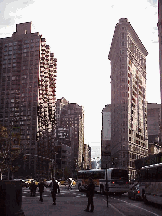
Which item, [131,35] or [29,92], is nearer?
[29,92]

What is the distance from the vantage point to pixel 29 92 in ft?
412

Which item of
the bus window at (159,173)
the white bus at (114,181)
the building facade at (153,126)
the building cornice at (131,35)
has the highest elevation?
the building cornice at (131,35)

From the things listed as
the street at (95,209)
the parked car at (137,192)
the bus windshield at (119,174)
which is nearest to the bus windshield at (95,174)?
the bus windshield at (119,174)

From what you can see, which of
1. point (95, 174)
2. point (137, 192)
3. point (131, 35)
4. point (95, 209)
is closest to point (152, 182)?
point (95, 209)

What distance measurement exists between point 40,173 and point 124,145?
32317 millimetres

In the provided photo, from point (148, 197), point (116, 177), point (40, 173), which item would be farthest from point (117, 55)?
point (148, 197)

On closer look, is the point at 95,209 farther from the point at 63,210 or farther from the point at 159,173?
the point at 159,173

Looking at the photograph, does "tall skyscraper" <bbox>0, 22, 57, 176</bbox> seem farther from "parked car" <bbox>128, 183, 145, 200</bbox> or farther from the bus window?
the bus window

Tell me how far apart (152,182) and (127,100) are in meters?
101

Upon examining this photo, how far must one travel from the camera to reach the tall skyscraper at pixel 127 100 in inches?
4636

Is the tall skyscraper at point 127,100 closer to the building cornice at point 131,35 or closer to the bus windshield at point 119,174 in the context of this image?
the building cornice at point 131,35

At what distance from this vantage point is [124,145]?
117 metres

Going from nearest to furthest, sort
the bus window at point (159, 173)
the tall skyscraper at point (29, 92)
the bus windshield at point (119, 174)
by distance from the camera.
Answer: the bus window at point (159, 173) < the bus windshield at point (119, 174) < the tall skyscraper at point (29, 92)

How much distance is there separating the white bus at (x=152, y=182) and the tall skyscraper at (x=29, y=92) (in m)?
94.2
